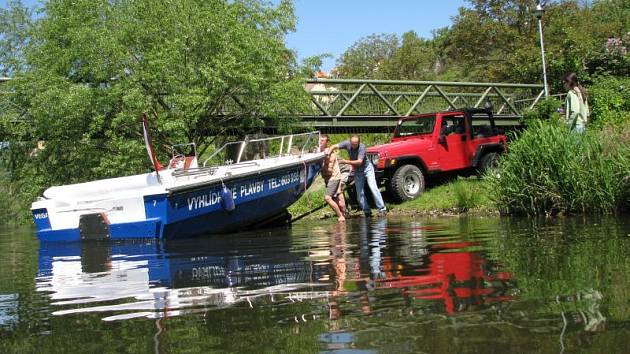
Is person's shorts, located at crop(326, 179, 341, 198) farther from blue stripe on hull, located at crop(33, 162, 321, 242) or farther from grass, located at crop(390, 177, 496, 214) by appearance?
grass, located at crop(390, 177, 496, 214)

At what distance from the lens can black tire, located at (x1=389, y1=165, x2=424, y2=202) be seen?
1526 centimetres

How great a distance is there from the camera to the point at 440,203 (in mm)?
14180

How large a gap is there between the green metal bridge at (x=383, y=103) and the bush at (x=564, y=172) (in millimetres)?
7830

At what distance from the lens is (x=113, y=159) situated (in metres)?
15.8

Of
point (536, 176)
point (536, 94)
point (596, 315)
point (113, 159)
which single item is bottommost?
point (596, 315)

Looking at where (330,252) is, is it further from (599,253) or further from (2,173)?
(2,173)

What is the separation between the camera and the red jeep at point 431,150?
605 inches

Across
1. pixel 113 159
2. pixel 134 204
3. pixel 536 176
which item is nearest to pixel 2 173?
pixel 113 159

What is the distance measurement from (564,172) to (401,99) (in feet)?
38.6

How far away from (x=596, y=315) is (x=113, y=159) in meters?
13.6

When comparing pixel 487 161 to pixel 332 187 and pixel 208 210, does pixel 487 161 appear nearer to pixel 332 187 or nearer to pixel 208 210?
pixel 332 187

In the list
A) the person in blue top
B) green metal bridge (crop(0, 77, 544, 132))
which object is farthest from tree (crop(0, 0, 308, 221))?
the person in blue top

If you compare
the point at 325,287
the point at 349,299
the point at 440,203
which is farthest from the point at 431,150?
the point at 349,299

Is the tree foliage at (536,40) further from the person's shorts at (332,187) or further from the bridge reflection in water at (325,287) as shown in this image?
the bridge reflection in water at (325,287)
